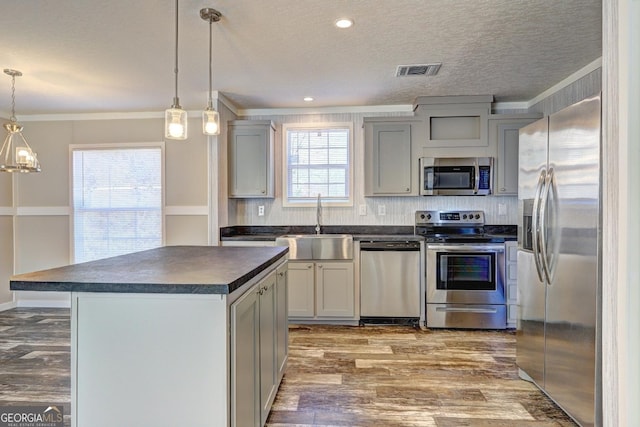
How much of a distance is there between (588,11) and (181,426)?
3.18m

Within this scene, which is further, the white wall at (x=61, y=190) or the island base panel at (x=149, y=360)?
the white wall at (x=61, y=190)

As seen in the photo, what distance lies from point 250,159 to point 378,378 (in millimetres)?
2710

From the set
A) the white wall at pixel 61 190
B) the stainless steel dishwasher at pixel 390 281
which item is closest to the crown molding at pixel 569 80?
the stainless steel dishwasher at pixel 390 281

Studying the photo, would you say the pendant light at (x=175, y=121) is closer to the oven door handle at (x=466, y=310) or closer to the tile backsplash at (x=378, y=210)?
the tile backsplash at (x=378, y=210)

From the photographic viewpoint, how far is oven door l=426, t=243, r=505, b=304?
12.6 feet

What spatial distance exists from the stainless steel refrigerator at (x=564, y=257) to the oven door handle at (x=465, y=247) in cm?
117

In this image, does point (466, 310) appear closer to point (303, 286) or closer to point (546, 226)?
point (303, 286)

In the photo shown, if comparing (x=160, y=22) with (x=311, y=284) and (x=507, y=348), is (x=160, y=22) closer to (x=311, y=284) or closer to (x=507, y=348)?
(x=311, y=284)

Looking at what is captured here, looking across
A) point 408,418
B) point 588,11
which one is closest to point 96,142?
point 408,418

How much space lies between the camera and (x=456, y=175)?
4215 mm

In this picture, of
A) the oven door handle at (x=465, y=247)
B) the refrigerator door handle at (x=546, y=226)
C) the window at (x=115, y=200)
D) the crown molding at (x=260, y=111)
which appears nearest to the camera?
the refrigerator door handle at (x=546, y=226)

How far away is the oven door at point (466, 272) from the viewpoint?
3842 millimetres

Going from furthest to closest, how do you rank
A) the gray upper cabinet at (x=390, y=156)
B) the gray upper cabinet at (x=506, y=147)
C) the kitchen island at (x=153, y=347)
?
1. the gray upper cabinet at (x=390, y=156)
2. the gray upper cabinet at (x=506, y=147)
3. the kitchen island at (x=153, y=347)

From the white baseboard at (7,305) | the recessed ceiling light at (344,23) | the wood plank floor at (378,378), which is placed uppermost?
the recessed ceiling light at (344,23)
